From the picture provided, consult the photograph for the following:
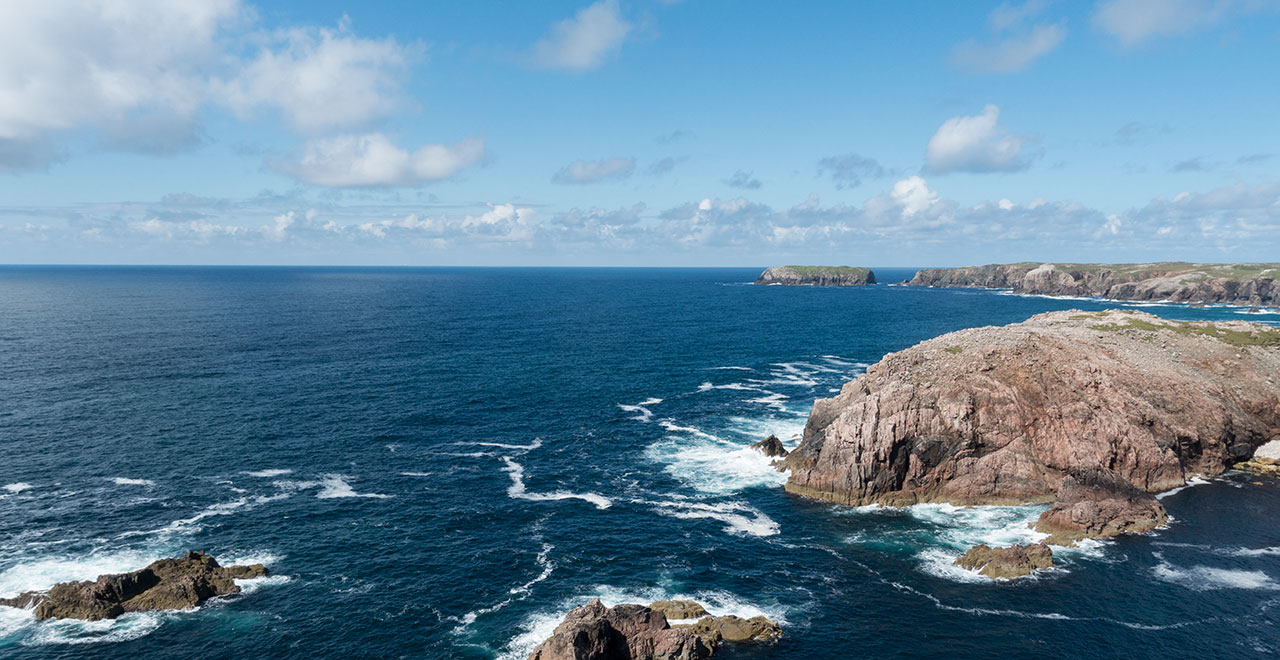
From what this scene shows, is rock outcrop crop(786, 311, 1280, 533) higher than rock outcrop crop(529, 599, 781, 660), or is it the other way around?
rock outcrop crop(786, 311, 1280, 533)

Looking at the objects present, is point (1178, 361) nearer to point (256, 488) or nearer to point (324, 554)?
point (324, 554)

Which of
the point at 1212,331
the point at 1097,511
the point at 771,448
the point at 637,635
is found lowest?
the point at 637,635

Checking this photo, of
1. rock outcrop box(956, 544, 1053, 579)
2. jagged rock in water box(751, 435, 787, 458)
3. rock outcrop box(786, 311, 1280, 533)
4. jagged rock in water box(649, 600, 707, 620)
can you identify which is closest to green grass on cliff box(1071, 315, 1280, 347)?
rock outcrop box(786, 311, 1280, 533)

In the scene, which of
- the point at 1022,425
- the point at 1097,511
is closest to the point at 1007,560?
the point at 1097,511

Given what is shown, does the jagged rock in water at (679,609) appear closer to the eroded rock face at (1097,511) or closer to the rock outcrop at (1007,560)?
the rock outcrop at (1007,560)

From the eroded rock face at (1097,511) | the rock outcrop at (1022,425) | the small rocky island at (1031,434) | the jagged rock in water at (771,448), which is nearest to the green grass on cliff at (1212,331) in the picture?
the rock outcrop at (1022,425)

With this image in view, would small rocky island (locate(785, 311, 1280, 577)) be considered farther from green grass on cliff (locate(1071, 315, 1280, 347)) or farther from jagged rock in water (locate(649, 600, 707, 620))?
jagged rock in water (locate(649, 600, 707, 620))

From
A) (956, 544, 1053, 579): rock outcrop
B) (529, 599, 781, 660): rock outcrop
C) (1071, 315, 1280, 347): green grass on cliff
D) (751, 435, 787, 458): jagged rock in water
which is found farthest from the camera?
(1071, 315, 1280, 347): green grass on cliff

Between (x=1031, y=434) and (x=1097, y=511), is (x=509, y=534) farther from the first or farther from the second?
(x=1031, y=434)
